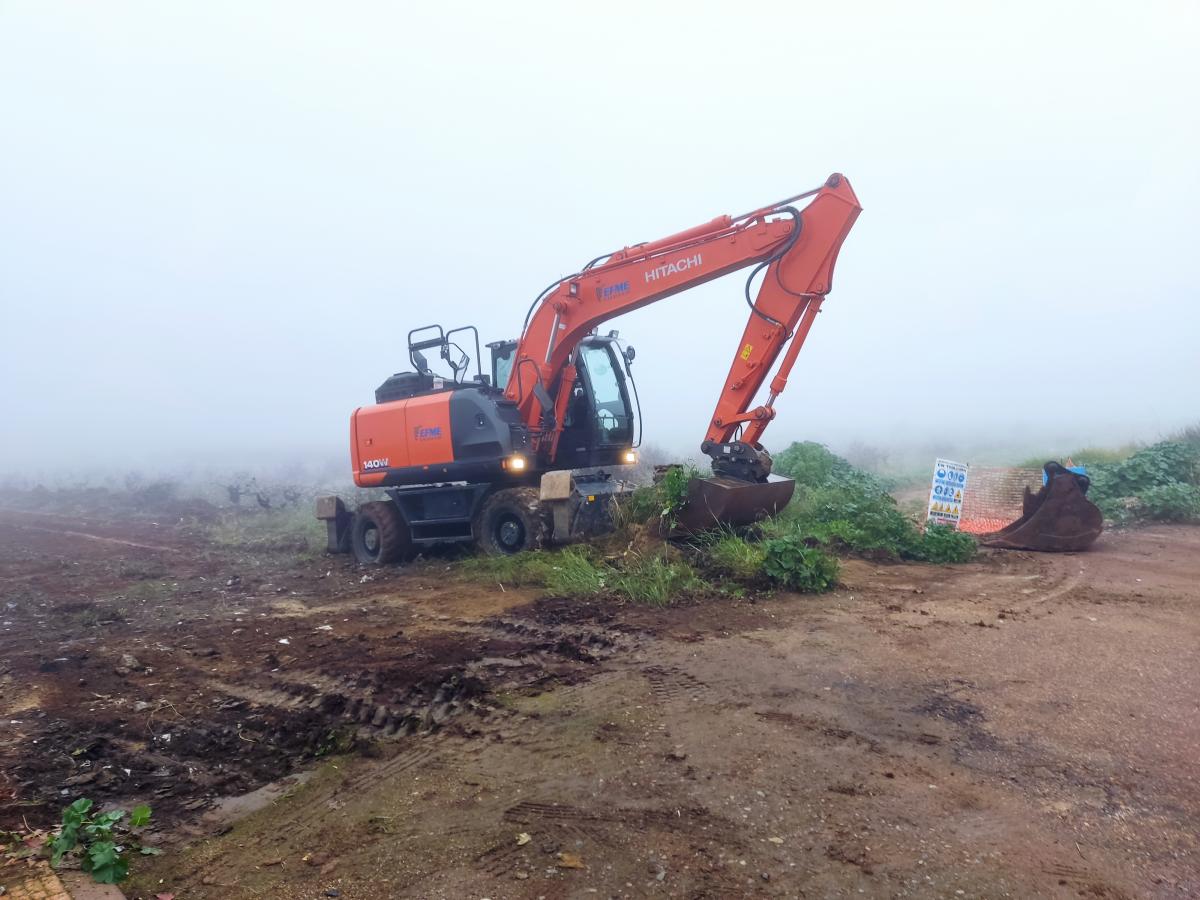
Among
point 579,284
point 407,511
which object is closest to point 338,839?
point 579,284

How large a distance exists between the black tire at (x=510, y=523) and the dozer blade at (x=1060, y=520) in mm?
5078

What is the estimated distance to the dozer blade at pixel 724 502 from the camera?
25.3 feet

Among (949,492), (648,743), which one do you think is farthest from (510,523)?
(648,743)

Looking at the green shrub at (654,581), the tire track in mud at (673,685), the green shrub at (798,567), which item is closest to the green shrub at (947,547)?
the green shrub at (798,567)

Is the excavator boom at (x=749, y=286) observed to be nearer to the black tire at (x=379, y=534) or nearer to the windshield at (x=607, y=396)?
the windshield at (x=607, y=396)

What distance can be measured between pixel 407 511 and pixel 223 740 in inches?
255

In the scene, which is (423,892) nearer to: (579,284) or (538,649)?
(538,649)

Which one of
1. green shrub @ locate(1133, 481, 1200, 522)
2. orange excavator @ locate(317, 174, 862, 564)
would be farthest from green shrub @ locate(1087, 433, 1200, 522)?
orange excavator @ locate(317, 174, 862, 564)

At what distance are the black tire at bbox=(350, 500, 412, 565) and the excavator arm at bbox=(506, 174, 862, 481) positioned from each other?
3699 mm

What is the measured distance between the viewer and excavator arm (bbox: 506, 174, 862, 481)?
770cm

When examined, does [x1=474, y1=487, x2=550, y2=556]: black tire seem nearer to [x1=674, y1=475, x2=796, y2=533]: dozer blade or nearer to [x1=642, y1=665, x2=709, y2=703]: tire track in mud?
[x1=674, y1=475, x2=796, y2=533]: dozer blade

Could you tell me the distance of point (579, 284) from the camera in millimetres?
9312

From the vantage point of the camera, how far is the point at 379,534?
10.8 m

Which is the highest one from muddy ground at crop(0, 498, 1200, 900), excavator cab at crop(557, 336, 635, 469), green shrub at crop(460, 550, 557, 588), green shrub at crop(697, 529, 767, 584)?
excavator cab at crop(557, 336, 635, 469)
